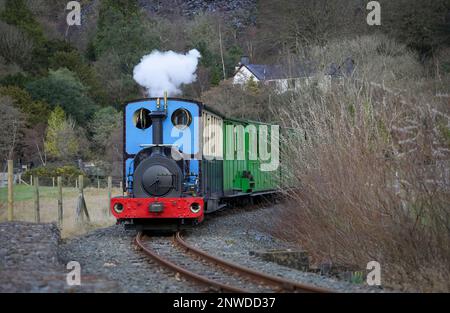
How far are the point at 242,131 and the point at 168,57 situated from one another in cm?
319

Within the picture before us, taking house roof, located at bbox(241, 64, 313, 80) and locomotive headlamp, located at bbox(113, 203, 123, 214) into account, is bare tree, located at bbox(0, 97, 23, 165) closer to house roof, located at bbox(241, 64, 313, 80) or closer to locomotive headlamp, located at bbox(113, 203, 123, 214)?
house roof, located at bbox(241, 64, 313, 80)

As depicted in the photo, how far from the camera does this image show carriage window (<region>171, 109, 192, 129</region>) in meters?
15.1

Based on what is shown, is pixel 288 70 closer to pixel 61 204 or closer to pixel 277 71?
pixel 277 71

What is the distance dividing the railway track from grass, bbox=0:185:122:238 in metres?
4.85

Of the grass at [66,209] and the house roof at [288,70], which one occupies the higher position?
the house roof at [288,70]

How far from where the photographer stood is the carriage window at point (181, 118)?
594 inches

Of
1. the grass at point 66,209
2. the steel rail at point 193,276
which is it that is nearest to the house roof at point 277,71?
the grass at point 66,209

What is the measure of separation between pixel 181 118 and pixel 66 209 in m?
12.1

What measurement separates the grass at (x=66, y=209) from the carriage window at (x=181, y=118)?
4.11 metres

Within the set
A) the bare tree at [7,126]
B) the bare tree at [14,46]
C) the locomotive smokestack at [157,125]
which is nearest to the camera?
the locomotive smokestack at [157,125]

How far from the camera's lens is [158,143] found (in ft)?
48.9

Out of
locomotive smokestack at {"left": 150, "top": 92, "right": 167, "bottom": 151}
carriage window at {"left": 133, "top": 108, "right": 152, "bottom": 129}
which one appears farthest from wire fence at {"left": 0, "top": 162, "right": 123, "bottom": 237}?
locomotive smokestack at {"left": 150, "top": 92, "right": 167, "bottom": 151}

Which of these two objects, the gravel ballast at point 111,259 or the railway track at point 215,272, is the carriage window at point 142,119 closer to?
the gravel ballast at point 111,259
